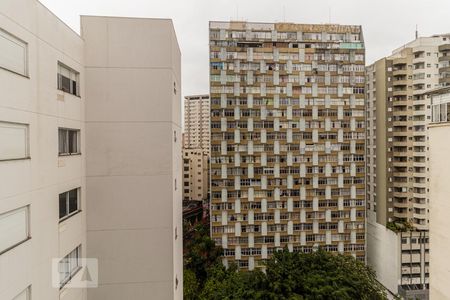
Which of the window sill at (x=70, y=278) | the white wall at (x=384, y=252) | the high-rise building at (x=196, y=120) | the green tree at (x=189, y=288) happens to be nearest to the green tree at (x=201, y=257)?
the green tree at (x=189, y=288)

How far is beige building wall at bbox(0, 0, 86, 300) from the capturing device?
16.7 feet

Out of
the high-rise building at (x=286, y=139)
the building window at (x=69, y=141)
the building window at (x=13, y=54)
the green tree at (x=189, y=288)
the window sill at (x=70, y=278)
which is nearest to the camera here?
the building window at (x=13, y=54)

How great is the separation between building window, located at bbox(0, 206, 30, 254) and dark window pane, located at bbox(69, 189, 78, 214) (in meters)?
1.95

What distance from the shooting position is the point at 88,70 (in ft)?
27.5

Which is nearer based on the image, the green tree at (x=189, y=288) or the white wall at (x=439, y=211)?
the white wall at (x=439, y=211)

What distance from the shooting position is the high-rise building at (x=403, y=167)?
33375 mm

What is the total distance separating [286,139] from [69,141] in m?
29.5

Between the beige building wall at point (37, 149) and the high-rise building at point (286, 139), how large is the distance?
26495 millimetres

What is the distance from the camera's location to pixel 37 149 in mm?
6035

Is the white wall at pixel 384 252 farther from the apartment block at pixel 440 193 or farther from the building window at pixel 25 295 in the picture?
the building window at pixel 25 295

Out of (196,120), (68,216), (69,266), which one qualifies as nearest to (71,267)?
(69,266)

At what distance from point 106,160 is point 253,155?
26.7 metres

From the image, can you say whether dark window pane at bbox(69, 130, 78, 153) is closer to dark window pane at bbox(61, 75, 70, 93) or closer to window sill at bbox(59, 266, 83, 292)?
dark window pane at bbox(61, 75, 70, 93)

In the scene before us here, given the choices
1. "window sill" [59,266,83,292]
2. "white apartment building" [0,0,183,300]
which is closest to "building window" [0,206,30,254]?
"white apartment building" [0,0,183,300]
